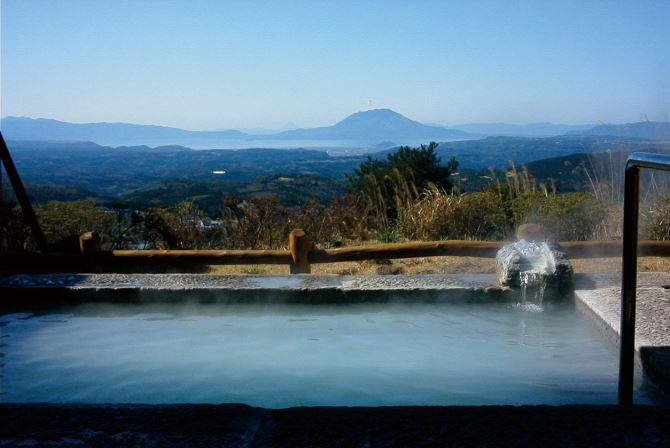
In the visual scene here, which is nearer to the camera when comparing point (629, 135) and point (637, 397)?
point (637, 397)

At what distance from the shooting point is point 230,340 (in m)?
3.98

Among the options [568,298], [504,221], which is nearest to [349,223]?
[504,221]

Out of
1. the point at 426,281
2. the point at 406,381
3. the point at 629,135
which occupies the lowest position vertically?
the point at 406,381

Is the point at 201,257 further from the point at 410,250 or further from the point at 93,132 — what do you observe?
the point at 93,132

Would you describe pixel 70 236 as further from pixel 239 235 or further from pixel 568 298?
pixel 568 298

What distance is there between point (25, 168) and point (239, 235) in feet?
120

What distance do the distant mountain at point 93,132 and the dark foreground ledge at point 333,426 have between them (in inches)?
3690

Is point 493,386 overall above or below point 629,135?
below

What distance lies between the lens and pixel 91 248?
5.48 meters

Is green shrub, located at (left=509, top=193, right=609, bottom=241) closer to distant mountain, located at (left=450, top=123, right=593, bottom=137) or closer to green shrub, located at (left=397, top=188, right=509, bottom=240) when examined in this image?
green shrub, located at (left=397, top=188, right=509, bottom=240)

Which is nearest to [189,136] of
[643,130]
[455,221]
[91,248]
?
[643,130]

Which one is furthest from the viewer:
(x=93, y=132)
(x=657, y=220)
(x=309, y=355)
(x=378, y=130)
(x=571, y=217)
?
(x=378, y=130)

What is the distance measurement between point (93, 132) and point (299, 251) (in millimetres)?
115021

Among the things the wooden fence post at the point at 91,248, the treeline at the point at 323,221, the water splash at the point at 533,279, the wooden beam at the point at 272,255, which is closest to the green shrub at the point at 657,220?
the treeline at the point at 323,221
